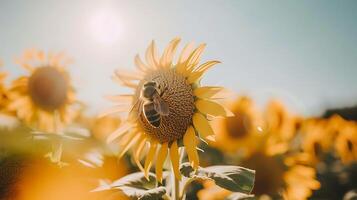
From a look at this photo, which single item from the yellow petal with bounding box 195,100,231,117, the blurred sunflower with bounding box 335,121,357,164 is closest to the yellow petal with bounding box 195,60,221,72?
the yellow petal with bounding box 195,100,231,117

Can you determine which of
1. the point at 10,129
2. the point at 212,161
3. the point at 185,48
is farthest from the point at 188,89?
the point at 212,161

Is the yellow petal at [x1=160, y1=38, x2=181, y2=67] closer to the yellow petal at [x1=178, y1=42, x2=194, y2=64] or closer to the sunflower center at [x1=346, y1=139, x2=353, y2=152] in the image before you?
the yellow petal at [x1=178, y1=42, x2=194, y2=64]

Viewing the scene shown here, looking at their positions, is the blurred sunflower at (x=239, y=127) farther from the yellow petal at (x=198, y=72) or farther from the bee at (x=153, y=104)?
the yellow petal at (x=198, y=72)

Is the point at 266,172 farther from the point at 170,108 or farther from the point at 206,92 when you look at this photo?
the point at 206,92

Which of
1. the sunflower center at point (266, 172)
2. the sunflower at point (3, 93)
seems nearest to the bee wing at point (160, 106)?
the sunflower center at point (266, 172)

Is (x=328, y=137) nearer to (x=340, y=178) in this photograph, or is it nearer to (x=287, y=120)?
(x=340, y=178)

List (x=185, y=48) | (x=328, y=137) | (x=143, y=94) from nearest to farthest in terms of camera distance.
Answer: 1. (x=185, y=48)
2. (x=143, y=94)
3. (x=328, y=137)
